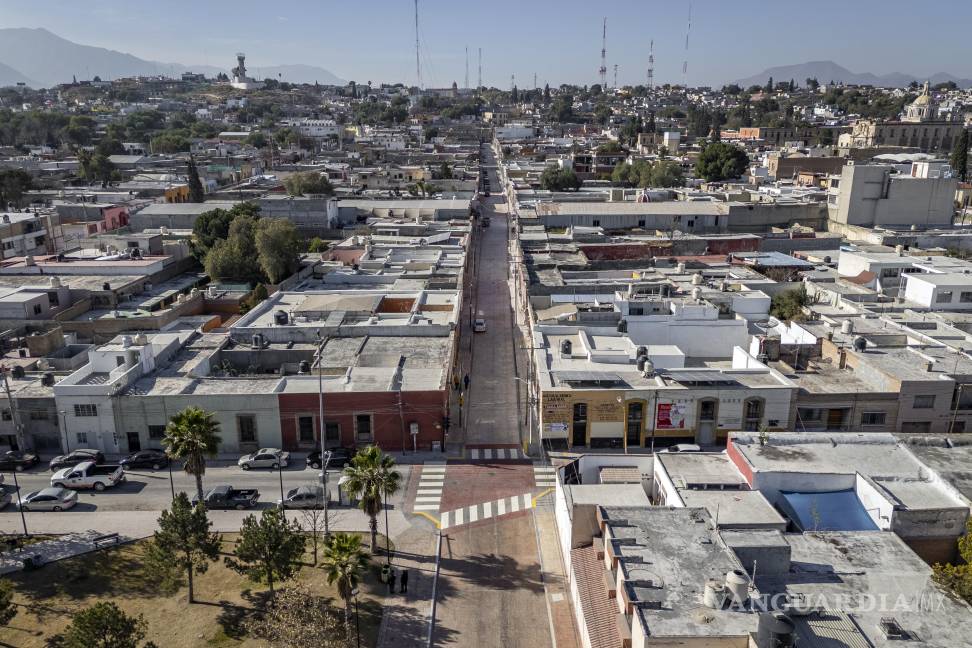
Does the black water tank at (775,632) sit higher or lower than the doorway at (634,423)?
higher

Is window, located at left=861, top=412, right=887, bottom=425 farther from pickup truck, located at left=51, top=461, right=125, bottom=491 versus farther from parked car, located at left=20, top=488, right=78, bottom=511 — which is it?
parked car, located at left=20, top=488, right=78, bottom=511

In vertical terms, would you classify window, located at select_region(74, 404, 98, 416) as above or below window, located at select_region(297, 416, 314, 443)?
above

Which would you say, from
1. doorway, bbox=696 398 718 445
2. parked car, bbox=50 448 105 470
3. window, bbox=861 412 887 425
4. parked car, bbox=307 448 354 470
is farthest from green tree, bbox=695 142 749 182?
parked car, bbox=50 448 105 470

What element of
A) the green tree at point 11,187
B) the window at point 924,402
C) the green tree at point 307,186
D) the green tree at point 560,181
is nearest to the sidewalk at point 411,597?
the window at point 924,402

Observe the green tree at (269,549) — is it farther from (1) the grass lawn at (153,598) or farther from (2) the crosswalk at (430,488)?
(2) the crosswalk at (430,488)

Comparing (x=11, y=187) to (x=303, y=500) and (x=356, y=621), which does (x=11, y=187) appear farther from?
(x=356, y=621)

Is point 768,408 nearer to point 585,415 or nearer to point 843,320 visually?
point 585,415
